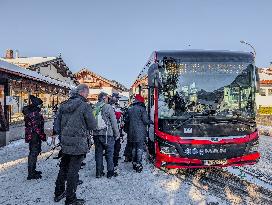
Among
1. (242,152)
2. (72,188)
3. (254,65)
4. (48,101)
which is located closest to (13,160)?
(72,188)

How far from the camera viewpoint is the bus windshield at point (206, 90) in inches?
322

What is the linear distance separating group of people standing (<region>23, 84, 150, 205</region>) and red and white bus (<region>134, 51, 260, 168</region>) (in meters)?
0.61

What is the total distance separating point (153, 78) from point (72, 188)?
3554 millimetres

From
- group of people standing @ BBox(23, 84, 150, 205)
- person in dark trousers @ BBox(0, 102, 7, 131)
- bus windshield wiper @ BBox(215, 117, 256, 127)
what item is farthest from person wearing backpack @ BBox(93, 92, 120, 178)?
person in dark trousers @ BBox(0, 102, 7, 131)

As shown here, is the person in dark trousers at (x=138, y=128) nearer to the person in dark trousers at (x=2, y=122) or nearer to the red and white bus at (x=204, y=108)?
the red and white bus at (x=204, y=108)

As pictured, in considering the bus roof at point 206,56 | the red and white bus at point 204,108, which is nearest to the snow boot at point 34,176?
the red and white bus at point 204,108

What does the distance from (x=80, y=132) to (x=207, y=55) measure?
165 inches

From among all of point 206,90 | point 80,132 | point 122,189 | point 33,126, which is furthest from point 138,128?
point 80,132

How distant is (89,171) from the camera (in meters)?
8.88

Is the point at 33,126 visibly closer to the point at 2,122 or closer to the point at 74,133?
the point at 74,133

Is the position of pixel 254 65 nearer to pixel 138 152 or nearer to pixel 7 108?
pixel 138 152

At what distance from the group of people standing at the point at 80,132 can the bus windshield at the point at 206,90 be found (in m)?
0.94

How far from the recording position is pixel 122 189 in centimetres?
705

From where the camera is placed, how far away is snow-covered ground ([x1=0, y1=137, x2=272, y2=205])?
6.27 m
